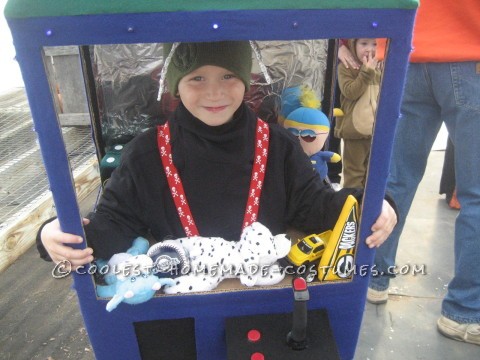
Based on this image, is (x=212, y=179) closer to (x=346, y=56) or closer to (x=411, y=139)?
(x=411, y=139)

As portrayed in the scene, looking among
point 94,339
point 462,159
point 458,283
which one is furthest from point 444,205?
point 94,339

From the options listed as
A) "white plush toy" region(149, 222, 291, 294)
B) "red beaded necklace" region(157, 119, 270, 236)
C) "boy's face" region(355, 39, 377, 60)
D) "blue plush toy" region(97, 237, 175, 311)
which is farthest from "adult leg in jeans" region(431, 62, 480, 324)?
"blue plush toy" region(97, 237, 175, 311)

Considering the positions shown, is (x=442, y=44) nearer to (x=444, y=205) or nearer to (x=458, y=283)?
(x=458, y=283)

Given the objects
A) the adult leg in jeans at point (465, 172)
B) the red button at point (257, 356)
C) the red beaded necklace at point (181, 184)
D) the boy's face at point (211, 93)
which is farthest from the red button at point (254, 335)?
the adult leg in jeans at point (465, 172)

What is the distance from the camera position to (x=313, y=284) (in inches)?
40.2

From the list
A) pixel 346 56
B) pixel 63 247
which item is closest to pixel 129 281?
pixel 63 247

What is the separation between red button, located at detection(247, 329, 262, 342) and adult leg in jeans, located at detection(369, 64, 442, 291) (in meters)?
0.63

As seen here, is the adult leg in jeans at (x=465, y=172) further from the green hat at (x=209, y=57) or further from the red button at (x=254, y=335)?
the red button at (x=254, y=335)

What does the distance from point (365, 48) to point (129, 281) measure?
4.86 feet

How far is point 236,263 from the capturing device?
1025 millimetres

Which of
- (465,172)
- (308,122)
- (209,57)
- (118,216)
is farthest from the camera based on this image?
(308,122)

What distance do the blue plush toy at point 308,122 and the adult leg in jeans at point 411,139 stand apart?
0.23 meters

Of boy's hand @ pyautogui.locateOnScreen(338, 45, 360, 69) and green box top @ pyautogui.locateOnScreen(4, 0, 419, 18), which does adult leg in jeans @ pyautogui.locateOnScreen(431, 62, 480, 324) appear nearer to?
boy's hand @ pyautogui.locateOnScreen(338, 45, 360, 69)

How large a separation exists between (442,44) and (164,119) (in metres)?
0.96
